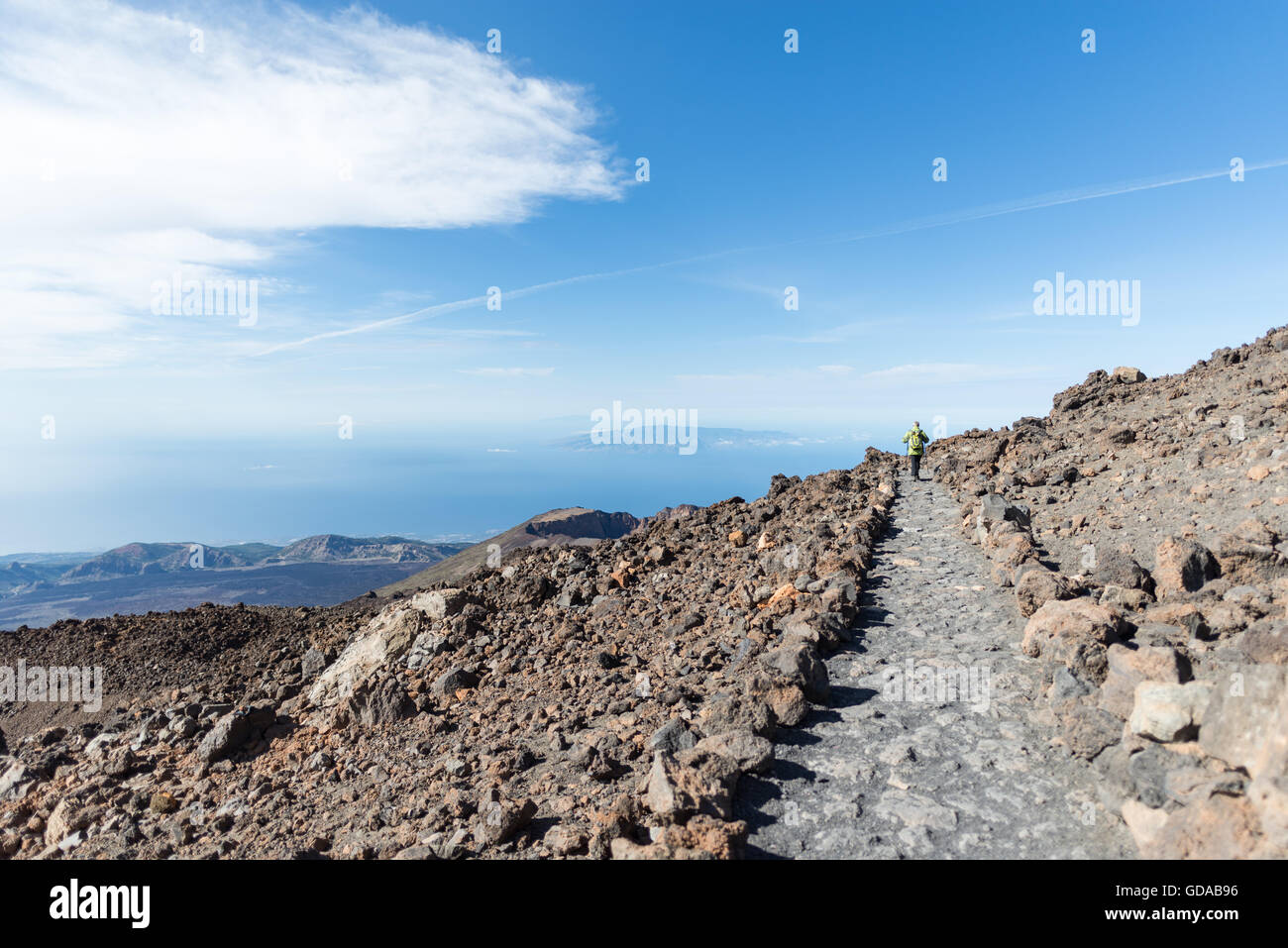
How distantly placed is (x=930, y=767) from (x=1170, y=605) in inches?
160

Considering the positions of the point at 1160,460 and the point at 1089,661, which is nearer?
the point at 1089,661

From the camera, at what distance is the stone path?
4.93 meters

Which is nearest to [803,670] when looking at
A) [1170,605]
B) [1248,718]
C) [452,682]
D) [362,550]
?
[1248,718]

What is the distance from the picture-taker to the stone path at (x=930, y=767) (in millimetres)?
4926

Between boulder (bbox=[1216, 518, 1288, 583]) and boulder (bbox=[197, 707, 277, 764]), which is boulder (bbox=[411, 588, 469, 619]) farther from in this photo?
boulder (bbox=[1216, 518, 1288, 583])

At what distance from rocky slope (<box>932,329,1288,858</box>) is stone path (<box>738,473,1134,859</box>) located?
0.37 metres

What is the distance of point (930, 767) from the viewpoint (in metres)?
5.98

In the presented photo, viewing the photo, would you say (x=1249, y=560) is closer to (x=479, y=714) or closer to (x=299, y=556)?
(x=479, y=714)

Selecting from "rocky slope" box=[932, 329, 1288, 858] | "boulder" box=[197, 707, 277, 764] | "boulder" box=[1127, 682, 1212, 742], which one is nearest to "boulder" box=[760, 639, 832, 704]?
"rocky slope" box=[932, 329, 1288, 858]
